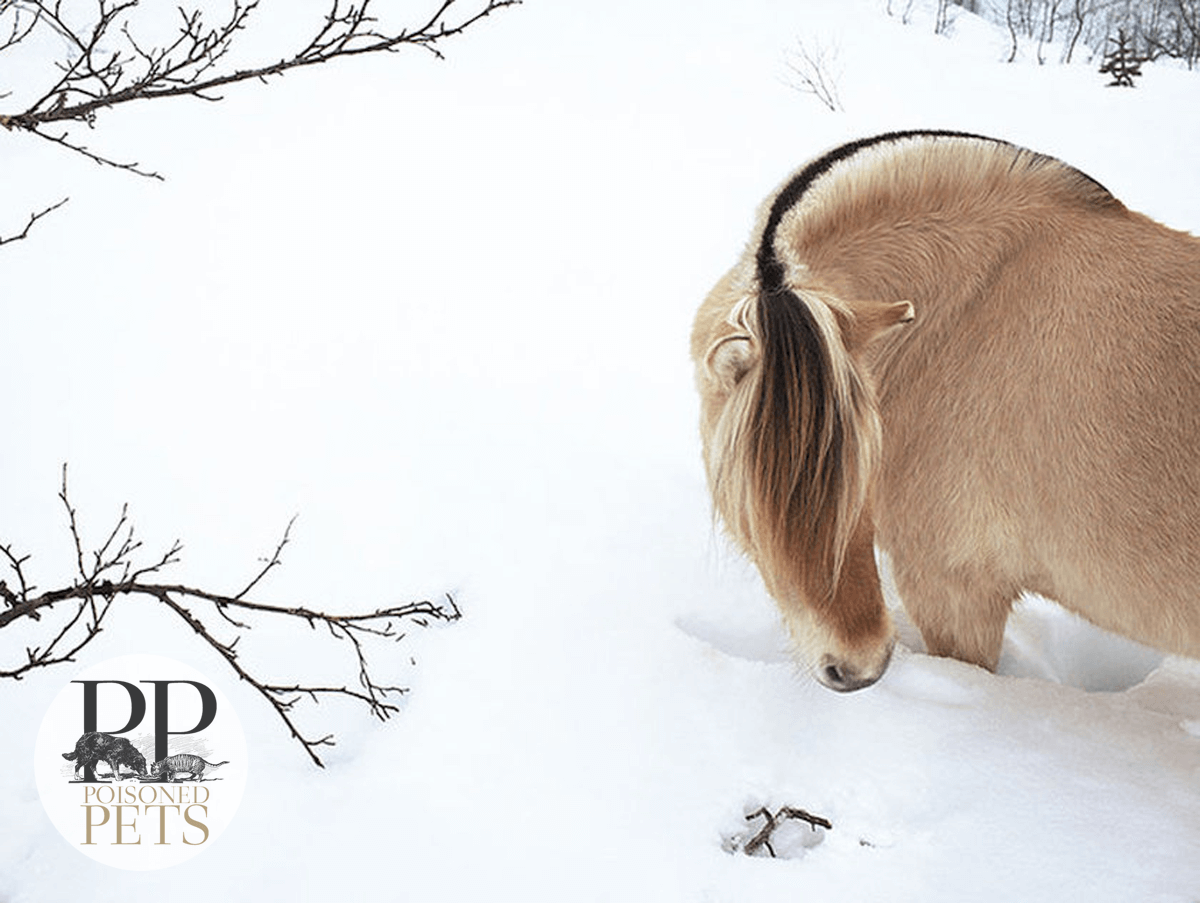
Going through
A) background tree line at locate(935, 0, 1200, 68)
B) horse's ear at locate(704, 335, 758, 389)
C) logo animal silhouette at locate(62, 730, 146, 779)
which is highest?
background tree line at locate(935, 0, 1200, 68)

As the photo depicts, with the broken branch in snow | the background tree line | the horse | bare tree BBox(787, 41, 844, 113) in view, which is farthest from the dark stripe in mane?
the background tree line

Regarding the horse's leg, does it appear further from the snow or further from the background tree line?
the background tree line

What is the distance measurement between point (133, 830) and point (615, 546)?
1.36m

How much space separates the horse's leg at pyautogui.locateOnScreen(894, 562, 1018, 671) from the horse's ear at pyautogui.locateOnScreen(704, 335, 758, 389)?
2.63ft

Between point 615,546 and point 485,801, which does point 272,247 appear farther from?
point 485,801

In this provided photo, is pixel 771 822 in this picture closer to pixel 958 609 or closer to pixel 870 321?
pixel 958 609

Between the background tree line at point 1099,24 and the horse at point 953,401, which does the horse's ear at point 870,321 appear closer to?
the horse at point 953,401

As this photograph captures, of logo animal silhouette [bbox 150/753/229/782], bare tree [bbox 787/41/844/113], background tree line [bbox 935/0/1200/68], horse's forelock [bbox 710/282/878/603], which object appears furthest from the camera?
background tree line [bbox 935/0/1200/68]


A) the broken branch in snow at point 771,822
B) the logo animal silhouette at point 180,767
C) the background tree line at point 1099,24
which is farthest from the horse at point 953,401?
the background tree line at point 1099,24

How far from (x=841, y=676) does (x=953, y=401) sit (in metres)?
0.71

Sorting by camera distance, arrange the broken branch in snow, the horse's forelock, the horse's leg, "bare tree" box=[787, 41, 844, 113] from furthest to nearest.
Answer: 1. "bare tree" box=[787, 41, 844, 113]
2. the horse's leg
3. the broken branch in snow
4. the horse's forelock

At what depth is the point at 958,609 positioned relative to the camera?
218 cm

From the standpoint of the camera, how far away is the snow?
1699mm

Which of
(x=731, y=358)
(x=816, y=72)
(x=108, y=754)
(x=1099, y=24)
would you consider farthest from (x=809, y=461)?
(x=1099, y=24)
